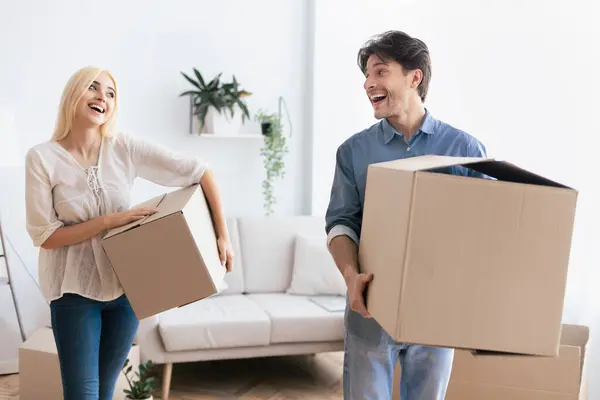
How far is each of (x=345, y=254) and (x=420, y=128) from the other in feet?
1.13

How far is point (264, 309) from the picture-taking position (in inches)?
133

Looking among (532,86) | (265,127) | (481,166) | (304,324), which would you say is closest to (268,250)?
(304,324)

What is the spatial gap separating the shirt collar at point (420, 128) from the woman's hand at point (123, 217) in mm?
629

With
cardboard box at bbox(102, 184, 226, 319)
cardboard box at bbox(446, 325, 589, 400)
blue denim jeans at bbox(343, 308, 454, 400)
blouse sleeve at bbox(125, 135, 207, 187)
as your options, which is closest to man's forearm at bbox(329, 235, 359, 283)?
blue denim jeans at bbox(343, 308, 454, 400)

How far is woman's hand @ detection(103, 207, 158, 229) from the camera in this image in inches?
72.0

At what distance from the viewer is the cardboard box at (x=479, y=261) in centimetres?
120

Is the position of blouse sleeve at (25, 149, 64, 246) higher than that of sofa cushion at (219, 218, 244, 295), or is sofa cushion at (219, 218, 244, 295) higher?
blouse sleeve at (25, 149, 64, 246)

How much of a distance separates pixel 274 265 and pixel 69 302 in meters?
1.99

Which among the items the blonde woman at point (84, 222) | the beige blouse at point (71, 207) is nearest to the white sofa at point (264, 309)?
the blonde woman at point (84, 222)

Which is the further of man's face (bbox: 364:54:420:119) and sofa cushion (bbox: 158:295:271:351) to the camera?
sofa cushion (bbox: 158:295:271:351)

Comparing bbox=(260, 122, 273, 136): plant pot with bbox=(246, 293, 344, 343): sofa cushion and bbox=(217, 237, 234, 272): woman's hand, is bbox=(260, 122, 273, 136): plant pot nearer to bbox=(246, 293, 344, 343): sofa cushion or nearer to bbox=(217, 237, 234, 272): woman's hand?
bbox=(246, 293, 344, 343): sofa cushion

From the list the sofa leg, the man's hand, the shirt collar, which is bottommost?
the sofa leg

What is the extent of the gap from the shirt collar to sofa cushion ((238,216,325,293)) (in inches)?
86.7

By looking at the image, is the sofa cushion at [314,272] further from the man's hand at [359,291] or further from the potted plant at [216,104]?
the man's hand at [359,291]
